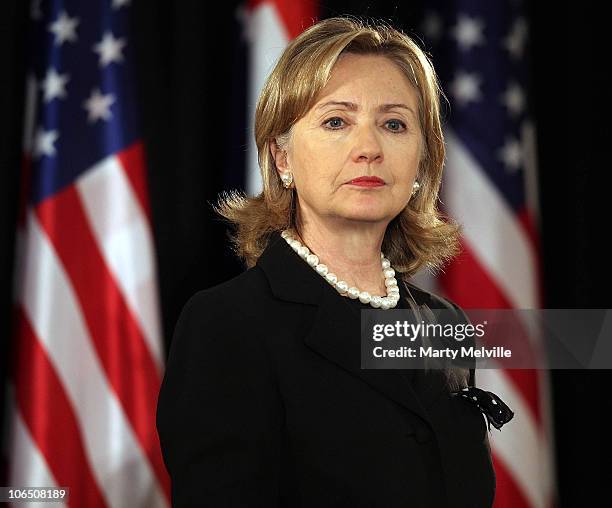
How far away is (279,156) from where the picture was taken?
52.7 inches

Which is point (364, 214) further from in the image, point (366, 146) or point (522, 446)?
point (522, 446)

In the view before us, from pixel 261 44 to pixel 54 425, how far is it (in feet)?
3.44

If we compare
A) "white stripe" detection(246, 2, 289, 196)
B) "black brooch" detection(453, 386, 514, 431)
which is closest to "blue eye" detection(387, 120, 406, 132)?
"black brooch" detection(453, 386, 514, 431)

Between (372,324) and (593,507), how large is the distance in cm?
117

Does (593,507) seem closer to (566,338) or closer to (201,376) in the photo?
(566,338)

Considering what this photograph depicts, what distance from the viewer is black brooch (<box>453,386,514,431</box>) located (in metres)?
1.28

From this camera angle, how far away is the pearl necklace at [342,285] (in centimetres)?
127

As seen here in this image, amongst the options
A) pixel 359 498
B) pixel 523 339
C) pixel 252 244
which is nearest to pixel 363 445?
pixel 359 498

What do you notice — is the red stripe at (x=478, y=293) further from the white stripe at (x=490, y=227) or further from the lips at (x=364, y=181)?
the lips at (x=364, y=181)

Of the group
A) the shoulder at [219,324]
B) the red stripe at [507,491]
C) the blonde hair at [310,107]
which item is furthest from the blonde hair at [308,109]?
the red stripe at [507,491]

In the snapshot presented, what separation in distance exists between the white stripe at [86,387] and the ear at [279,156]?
91 cm

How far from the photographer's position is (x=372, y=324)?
1.28 metres

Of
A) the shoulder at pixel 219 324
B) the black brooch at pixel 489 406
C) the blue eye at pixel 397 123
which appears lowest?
the black brooch at pixel 489 406

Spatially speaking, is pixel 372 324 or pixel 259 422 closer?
pixel 259 422
